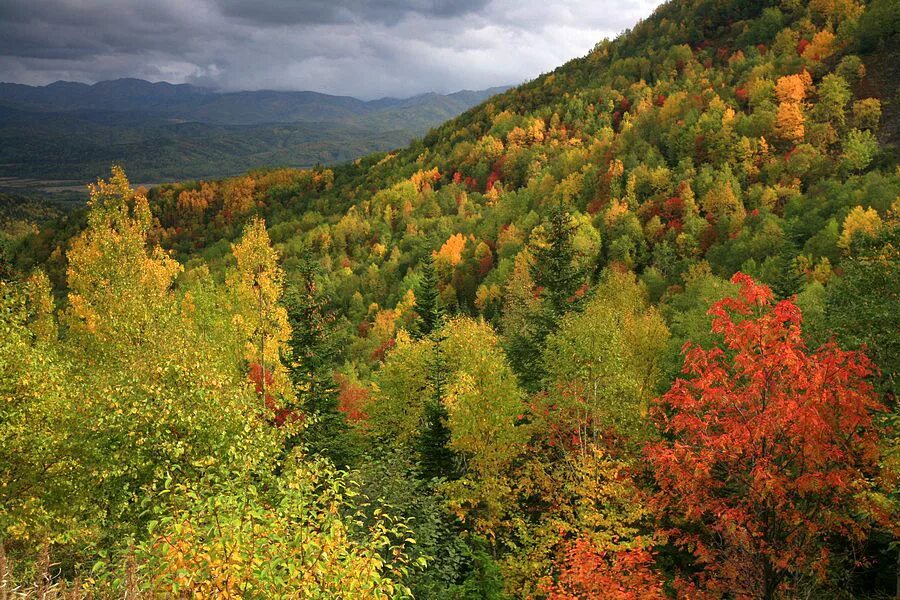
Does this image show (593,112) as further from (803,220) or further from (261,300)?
(261,300)

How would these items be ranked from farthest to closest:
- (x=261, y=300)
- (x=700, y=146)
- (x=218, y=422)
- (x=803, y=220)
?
(x=700, y=146)
(x=803, y=220)
(x=261, y=300)
(x=218, y=422)

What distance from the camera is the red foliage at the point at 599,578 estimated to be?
1703 cm

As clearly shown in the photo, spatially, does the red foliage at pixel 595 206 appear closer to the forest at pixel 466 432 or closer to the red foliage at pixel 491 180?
the forest at pixel 466 432

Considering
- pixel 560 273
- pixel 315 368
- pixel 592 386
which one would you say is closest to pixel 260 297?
pixel 315 368

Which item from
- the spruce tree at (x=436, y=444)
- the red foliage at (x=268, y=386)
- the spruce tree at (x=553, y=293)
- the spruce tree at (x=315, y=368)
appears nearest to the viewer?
the spruce tree at (x=436, y=444)

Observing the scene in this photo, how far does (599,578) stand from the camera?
17359 millimetres

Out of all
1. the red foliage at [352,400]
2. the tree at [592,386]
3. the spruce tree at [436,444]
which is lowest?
the red foliage at [352,400]

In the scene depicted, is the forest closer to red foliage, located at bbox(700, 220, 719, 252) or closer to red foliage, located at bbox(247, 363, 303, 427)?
red foliage, located at bbox(247, 363, 303, 427)

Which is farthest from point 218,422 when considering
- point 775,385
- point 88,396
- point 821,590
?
point 821,590

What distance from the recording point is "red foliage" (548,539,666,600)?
55.9ft

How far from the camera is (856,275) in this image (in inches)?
923

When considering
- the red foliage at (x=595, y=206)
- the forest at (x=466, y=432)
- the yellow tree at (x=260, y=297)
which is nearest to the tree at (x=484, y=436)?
the forest at (x=466, y=432)

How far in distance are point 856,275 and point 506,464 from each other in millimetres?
18054

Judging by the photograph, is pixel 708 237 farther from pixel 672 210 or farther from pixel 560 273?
pixel 560 273
